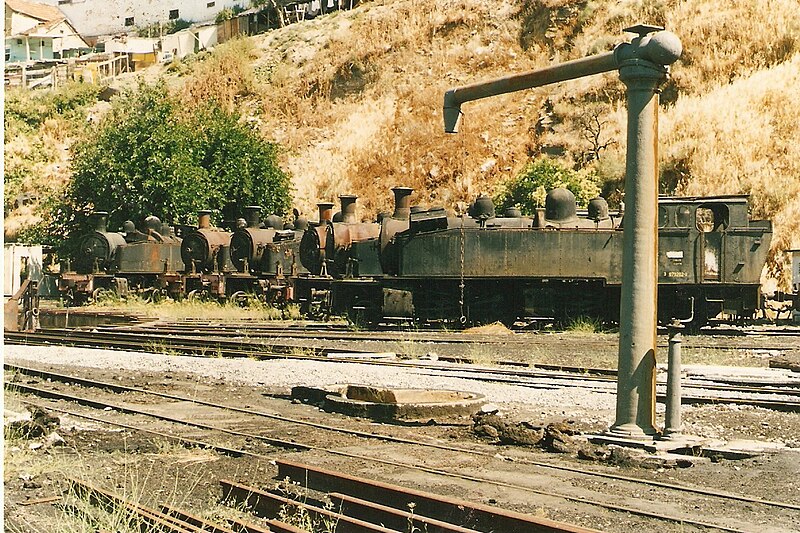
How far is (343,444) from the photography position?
894 centimetres

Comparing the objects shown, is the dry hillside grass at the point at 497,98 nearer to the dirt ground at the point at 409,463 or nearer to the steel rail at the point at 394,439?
the steel rail at the point at 394,439

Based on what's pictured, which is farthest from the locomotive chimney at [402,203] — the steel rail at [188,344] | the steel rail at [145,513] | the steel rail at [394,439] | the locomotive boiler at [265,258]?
the steel rail at [145,513]

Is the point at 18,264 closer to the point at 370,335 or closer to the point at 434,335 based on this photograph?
the point at 370,335

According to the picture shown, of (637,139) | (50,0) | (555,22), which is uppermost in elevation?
(50,0)

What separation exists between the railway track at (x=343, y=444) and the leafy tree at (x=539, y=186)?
23007 millimetres

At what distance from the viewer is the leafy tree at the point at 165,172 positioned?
131ft

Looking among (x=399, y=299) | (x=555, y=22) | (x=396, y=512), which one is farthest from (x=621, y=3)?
(x=396, y=512)

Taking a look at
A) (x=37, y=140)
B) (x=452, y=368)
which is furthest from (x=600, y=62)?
(x=37, y=140)

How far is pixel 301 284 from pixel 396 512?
2435 centimetres

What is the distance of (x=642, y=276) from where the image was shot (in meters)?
8.76

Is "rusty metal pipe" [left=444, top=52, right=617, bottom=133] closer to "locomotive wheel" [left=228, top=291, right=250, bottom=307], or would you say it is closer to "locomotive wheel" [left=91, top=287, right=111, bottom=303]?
"locomotive wheel" [left=228, top=291, right=250, bottom=307]

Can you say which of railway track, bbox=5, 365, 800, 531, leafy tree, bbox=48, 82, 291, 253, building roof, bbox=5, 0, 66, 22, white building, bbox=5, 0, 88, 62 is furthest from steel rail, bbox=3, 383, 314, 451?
building roof, bbox=5, 0, 66, 22

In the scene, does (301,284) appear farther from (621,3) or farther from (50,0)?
(50,0)

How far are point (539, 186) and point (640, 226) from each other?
89.2 feet
